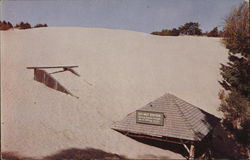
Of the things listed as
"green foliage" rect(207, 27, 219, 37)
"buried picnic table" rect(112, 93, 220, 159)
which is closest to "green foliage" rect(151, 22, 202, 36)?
"green foliage" rect(207, 27, 219, 37)

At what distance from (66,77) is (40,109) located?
26.0 feet

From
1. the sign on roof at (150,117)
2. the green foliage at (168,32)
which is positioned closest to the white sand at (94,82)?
the sign on roof at (150,117)

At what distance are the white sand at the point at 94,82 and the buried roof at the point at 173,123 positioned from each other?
1782 millimetres

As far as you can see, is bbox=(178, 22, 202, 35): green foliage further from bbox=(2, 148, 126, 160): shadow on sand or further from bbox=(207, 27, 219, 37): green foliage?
bbox=(2, 148, 126, 160): shadow on sand

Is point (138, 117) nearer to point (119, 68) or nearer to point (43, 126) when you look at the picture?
point (43, 126)

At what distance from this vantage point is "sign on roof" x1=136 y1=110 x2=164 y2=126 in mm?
16781

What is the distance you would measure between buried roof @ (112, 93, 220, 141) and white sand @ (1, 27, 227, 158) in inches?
70.1

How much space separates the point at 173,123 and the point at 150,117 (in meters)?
1.62

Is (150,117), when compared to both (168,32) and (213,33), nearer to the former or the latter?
(168,32)

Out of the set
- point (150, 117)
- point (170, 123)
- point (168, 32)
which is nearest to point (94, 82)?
point (150, 117)

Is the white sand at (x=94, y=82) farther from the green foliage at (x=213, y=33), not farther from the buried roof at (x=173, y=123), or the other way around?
the green foliage at (x=213, y=33)

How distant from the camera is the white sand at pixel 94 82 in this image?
17938 millimetres

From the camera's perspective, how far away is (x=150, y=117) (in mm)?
17109

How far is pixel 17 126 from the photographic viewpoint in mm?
17672
